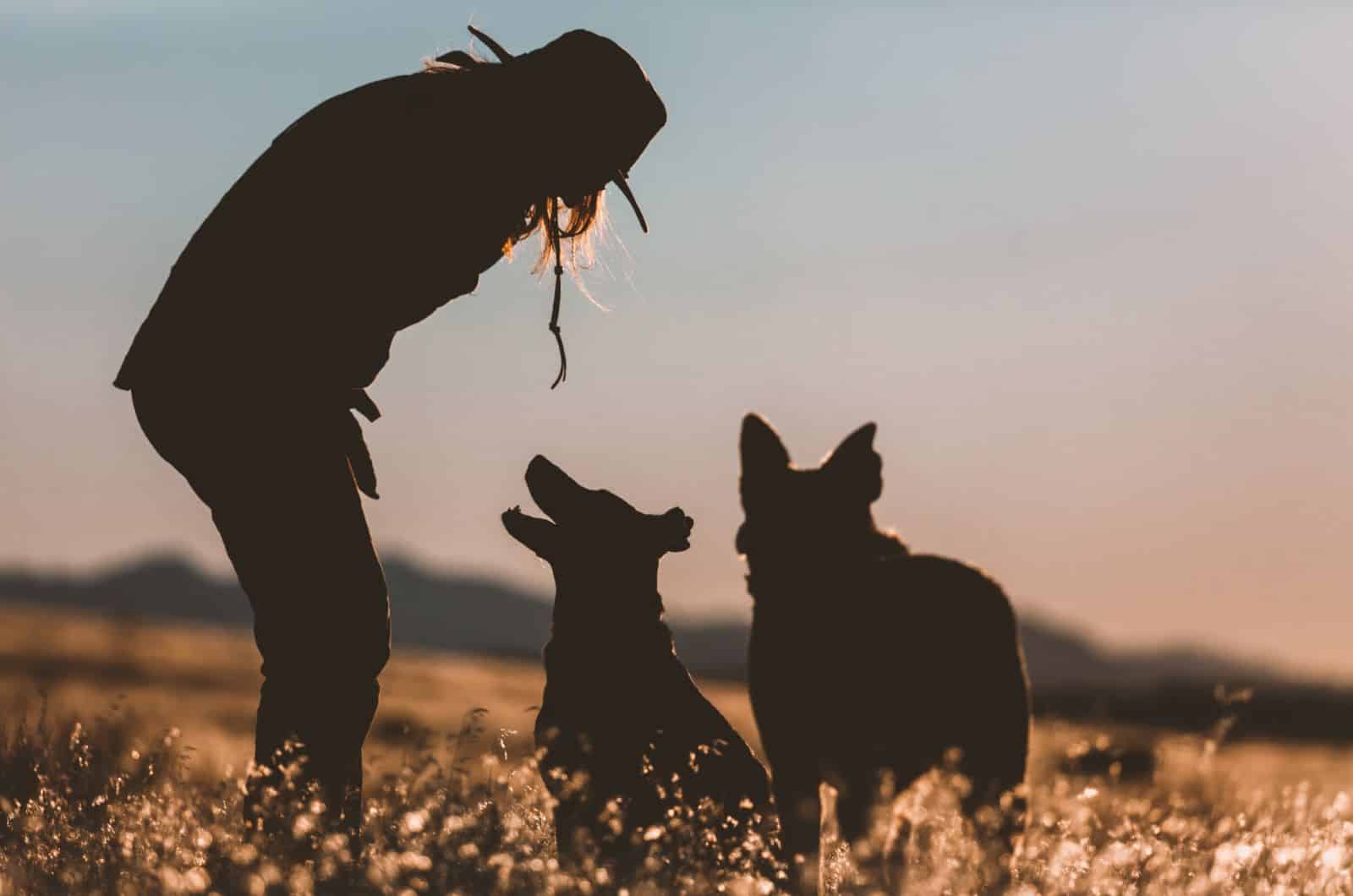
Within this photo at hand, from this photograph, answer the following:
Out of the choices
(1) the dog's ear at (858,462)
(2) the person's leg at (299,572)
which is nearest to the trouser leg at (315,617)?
(2) the person's leg at (299,572)

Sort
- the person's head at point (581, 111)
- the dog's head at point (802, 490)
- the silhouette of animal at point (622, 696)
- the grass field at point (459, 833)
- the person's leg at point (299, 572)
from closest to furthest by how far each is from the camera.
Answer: the grass field at point (459, 833) < the dog's head at point (802, 490) < the person's leg at point (299, 572) < the silhouette of animal at point (622, 696) < the person's head at point (581, 111)

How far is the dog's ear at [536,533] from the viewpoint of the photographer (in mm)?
7027

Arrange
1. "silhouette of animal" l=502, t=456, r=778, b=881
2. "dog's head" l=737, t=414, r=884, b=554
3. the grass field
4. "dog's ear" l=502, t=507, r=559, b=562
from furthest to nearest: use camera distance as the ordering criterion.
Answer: "dog's ear" l=502, t=507, r=559, b=562, "silhouette of animal" l=502, t=456, r=778, b=881, "dog's head" l=737, t=414, r=884, b=554, the grass field

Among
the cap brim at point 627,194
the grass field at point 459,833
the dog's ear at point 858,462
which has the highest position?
the cap brim at point 627,194

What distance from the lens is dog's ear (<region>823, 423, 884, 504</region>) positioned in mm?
5492

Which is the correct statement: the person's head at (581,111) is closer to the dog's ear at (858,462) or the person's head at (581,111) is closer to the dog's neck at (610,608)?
the dog's neck at (610,608)

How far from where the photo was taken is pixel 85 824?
22.0 feet

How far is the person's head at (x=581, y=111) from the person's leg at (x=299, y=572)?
1439 millimetres

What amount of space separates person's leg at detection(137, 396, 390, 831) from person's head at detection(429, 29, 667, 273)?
1.44m

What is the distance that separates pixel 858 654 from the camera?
554cm

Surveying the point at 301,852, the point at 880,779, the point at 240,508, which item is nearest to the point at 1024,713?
the point at 880,779

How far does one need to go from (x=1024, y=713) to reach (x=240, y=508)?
9.84 feet

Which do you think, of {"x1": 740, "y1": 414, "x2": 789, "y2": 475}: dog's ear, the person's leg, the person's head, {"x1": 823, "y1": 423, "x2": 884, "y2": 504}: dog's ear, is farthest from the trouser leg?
{"x1": 823, "y1": 423, "x2": 884, "y2": 504}: dog's ear

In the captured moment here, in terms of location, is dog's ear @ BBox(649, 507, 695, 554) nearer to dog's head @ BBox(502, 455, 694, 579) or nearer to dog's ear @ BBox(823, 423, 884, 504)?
dog's head @ BBox(502, 455, 694, 579)
